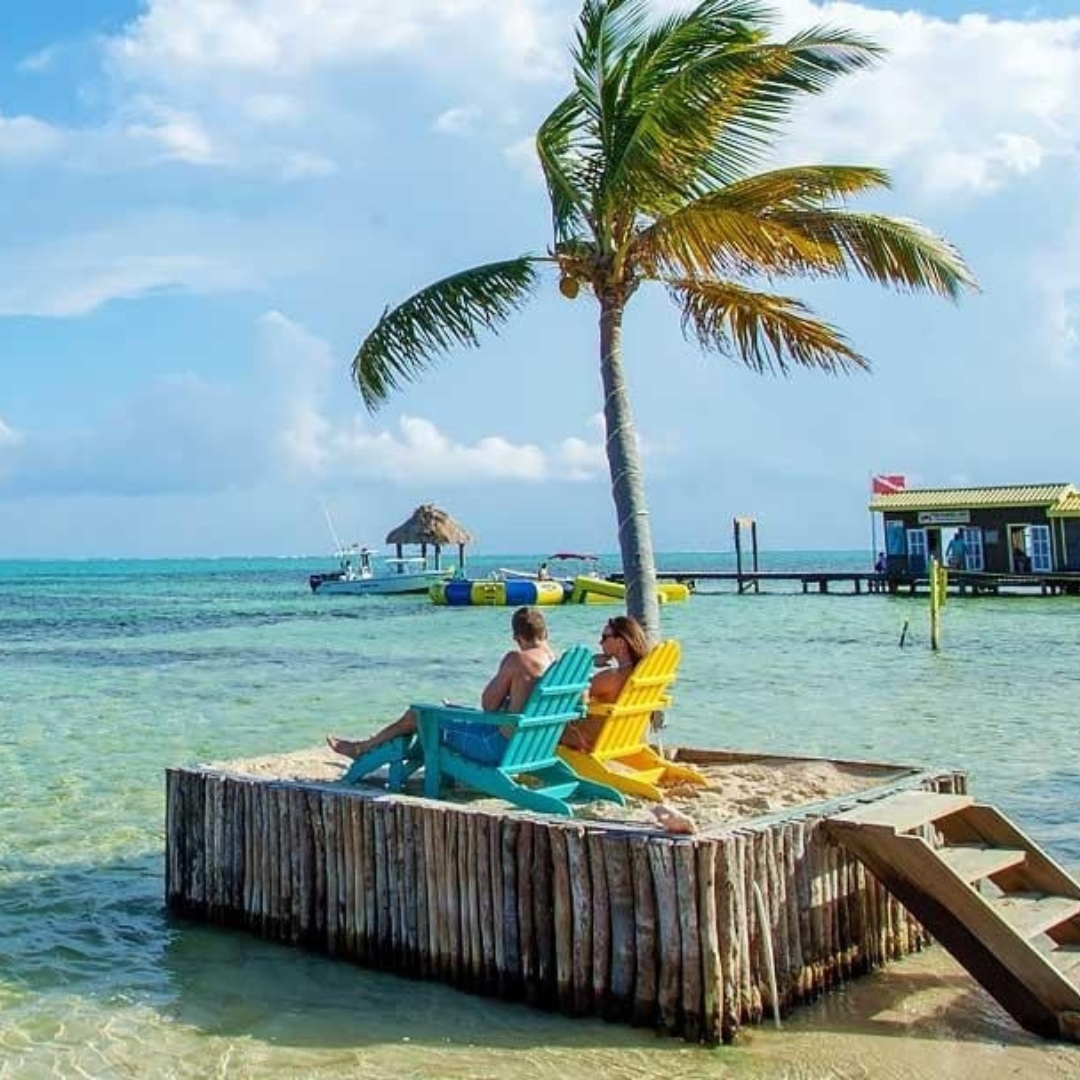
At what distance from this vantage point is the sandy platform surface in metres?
7.30

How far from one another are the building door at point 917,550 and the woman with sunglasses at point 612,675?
1608 inches

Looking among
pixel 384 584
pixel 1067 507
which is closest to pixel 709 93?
→ pixel 1067 507

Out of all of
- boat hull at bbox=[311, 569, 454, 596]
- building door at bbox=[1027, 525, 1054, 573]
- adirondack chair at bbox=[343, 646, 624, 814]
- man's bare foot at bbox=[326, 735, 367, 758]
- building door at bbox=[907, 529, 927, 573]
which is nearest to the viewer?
adirondack chair at bbox=[343, 646, 624, 814]

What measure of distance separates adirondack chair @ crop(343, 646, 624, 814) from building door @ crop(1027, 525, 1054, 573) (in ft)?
133

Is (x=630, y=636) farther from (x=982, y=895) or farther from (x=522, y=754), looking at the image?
(x=982, y=895)

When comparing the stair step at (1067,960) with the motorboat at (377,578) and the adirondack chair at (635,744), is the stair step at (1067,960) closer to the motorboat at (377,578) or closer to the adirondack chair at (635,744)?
the adirondack chair at (635,744)

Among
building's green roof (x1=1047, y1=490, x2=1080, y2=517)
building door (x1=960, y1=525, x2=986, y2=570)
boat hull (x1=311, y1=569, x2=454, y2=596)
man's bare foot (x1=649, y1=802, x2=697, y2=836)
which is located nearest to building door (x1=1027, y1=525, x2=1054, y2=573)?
building's green roof (x1=1047, y1=490, x2=1080, y2=517)

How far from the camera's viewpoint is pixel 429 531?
6091cm

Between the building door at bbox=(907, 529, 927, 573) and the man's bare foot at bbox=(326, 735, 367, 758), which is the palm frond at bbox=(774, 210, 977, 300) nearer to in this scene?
the man's bare foot at bbox=(326, 735, 367, 758)

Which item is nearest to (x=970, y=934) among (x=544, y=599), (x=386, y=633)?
(x=386, y=633)

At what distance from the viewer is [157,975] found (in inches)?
268

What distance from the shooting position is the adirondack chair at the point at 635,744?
25.0 feet

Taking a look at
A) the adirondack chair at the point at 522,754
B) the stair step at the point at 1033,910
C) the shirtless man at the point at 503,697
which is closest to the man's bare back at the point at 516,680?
the shirtless man at the point at 503,697

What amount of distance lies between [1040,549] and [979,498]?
2.71 metres
